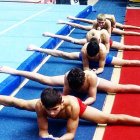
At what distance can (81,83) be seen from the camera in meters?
3.14

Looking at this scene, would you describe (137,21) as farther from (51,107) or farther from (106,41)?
(51,107)

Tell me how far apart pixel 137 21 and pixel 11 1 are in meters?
4.10

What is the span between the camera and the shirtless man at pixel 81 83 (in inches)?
123

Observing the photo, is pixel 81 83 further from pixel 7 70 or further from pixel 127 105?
pixel 7 70

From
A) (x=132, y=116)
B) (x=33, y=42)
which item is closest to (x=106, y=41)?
(x=33, y=42)

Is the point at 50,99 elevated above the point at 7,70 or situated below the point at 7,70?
above

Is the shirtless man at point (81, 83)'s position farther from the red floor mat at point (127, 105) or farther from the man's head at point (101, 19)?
the man's head at point (101, 19)

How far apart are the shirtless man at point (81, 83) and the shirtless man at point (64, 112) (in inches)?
10.3

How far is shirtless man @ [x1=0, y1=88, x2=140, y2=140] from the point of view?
2484 mm

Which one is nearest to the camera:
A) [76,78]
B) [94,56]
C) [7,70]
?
[76,78]

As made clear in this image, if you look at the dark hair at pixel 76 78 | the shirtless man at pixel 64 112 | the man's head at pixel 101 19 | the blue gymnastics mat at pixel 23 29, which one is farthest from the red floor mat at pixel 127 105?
the blue gymnastics mat at pixel 23 29

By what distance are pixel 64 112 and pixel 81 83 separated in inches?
16.7

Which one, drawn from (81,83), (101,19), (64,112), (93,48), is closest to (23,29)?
(101,19)

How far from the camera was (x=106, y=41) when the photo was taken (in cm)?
512
